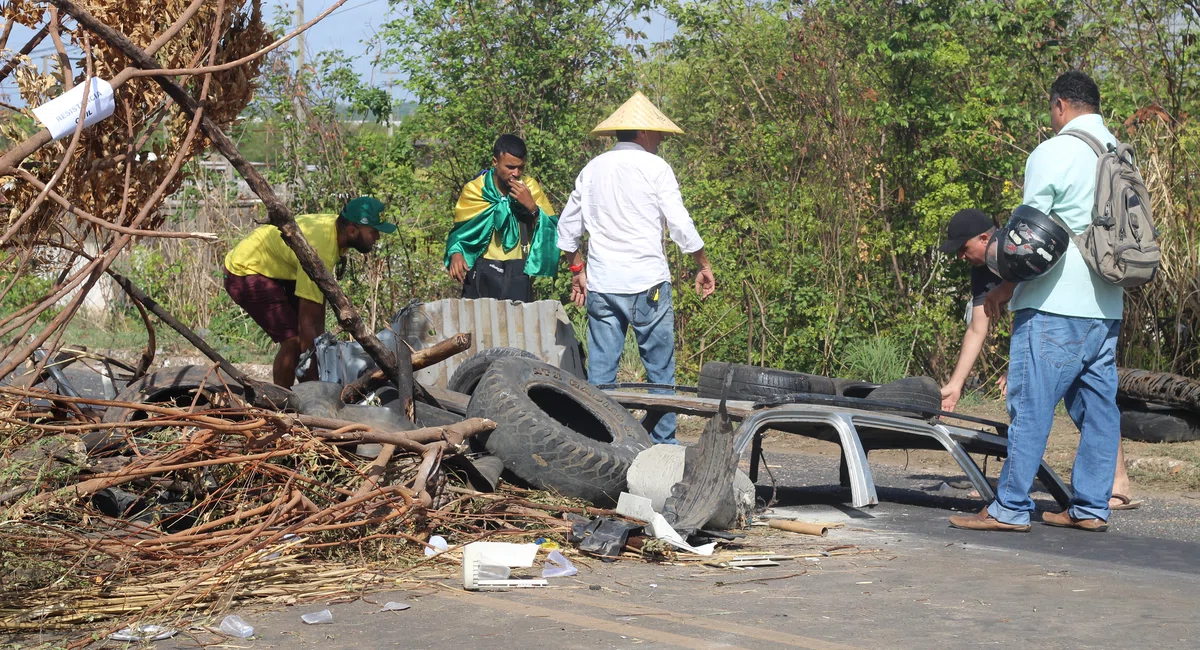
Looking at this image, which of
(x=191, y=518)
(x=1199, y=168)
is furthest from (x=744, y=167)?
(x=191, y=518)

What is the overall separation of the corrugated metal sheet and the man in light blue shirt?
4.53m

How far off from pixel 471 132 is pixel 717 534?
8.10 metres

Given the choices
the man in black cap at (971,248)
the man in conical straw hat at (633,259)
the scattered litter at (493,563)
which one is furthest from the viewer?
the man in conical straw hat at (633,259)

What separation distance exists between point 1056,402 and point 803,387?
1.53 m

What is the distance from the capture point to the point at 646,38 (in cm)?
1416

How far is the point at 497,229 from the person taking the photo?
10.2 metres

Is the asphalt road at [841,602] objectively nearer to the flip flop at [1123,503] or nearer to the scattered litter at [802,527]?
the scattered litter at [802,527]

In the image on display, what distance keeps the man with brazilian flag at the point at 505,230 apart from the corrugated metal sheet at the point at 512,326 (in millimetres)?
293

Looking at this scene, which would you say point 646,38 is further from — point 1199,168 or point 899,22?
point 1199,168

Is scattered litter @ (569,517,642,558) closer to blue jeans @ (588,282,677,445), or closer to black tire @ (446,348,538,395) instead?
black tire @ (446,348,538,395)

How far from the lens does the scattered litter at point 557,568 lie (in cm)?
510

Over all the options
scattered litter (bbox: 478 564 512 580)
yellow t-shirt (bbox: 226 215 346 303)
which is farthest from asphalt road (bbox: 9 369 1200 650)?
yellow t-shirt (bbox: 226 215 346 303)

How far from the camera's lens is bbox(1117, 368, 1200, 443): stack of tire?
363 inches

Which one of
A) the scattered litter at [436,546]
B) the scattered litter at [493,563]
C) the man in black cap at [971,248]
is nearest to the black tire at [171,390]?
the scattered litter at [436,546]
